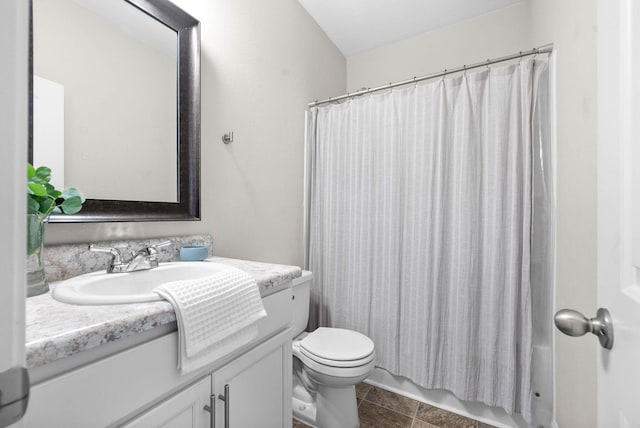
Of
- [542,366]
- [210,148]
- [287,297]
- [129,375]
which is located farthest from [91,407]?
[542,366]

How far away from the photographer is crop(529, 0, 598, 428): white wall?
0.91 meters

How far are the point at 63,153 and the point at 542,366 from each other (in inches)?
85.7

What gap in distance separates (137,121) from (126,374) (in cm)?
94

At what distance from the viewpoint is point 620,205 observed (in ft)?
1.49

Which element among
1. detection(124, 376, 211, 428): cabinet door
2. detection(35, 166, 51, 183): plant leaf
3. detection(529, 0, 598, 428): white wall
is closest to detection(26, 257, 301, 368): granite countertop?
detection(124, 376, 211, 428): cabinet door

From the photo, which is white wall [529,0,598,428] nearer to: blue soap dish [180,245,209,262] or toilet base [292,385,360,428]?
toilet base [292,385,360,428]

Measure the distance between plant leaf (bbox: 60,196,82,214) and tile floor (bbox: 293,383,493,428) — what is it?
1.46m

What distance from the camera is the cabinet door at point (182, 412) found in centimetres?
60

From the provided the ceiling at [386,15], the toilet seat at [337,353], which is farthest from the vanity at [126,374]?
the ceiling at [386,15]

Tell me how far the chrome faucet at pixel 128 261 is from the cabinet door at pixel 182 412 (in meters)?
0.46

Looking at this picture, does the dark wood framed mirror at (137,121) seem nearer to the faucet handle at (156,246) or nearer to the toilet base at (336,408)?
the faucet handle at (156,246)

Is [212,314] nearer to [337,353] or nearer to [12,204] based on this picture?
[12,204]

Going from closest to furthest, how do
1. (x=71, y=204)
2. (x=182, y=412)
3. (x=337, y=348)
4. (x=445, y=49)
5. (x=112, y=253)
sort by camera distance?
(x=182, y=412), (x=71, y=204), (x=112, y=253), (x=337, y=348), (x=445, y=49)

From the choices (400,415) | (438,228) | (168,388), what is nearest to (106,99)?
(168,388)
